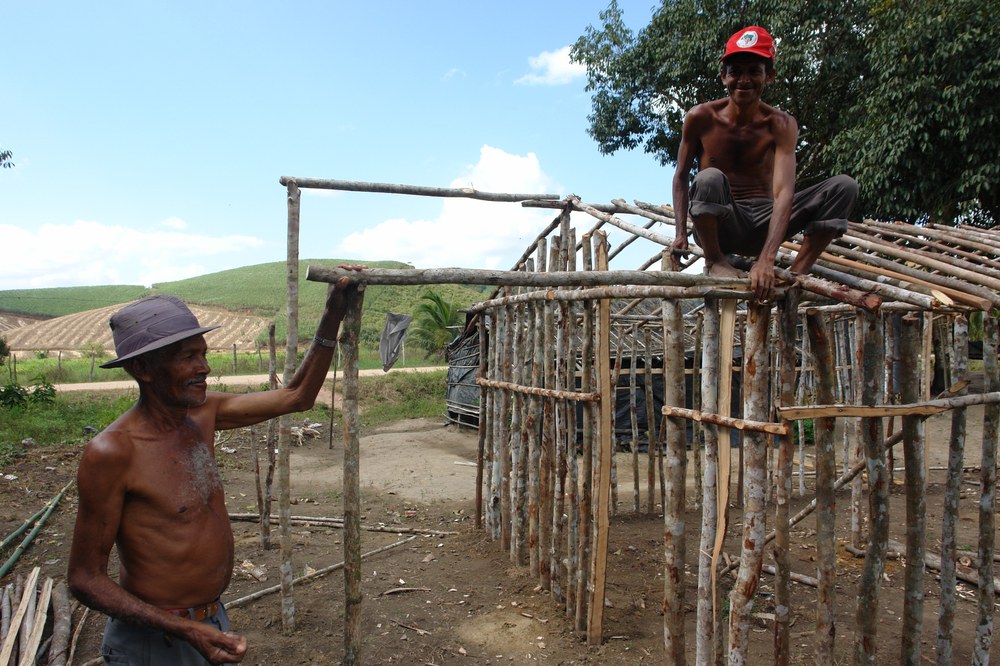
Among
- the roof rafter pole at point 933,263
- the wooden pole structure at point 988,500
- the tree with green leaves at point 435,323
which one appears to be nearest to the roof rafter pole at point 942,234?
the roof rafter pole at point 933,263

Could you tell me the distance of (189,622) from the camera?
6.57ft

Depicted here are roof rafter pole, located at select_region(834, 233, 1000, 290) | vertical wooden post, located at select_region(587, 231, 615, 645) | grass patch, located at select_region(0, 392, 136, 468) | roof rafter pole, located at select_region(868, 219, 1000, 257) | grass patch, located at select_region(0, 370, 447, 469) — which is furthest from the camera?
grass patch, located at select_region(0, 370, 447, 469)

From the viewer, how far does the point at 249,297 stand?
169 ft

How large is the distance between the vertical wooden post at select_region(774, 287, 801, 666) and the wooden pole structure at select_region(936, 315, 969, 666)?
96 centimetres

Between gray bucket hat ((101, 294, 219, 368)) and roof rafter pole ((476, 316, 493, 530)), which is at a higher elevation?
gray bucket hat ((101, 294, 219, 368))

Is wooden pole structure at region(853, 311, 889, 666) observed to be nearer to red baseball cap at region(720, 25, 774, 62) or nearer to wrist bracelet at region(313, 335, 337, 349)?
red baseball cap at region(720, 25, 774, 62)

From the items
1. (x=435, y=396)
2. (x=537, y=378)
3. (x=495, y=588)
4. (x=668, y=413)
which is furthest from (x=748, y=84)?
(x=435, y=396)

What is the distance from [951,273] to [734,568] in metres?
2.56

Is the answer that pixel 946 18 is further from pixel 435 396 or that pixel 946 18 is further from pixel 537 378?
pixel 435 396

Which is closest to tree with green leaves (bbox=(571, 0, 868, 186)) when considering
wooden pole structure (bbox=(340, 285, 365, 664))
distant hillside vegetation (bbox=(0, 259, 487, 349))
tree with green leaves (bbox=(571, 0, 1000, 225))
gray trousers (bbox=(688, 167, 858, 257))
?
tree with green leaves (bbox=(571, 0, 1000, 225))

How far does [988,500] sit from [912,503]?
51cm

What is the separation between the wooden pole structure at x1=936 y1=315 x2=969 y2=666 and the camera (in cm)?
Result: 315

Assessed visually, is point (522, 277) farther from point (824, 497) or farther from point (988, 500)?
point (988, 500)

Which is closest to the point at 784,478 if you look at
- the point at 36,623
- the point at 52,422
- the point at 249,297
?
the point at 36,623
